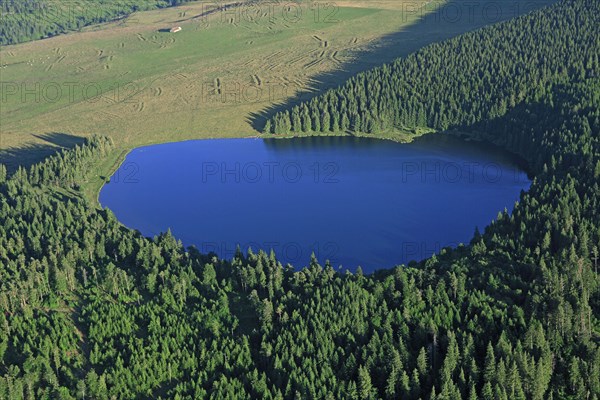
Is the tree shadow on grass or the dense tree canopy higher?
the tree shadow on grass

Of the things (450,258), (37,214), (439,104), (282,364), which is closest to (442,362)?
(282,364)

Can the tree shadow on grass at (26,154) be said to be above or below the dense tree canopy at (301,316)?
above

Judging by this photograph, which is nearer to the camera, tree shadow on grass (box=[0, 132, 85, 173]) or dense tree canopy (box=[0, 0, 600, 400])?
dense tree canopy (box=[0, 0, 600, 400])

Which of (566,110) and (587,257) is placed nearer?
(587,257)

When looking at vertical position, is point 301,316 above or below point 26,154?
below

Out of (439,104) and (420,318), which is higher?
(439,104)

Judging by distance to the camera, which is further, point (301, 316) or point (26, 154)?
point (26, 154)

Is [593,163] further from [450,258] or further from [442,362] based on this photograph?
[442,362]

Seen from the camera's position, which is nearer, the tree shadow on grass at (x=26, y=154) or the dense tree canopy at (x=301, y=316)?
the dense tree canopy at (x=301, y=316)
